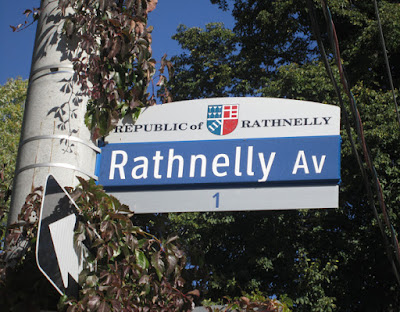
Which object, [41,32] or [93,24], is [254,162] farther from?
[41,32]

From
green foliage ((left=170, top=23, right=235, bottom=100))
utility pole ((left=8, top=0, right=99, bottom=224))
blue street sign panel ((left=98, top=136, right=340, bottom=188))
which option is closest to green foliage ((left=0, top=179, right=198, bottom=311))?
utility pole ((left=8, top=0, right=99, bottom=224))

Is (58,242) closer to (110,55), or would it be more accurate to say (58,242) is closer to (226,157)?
(226,157)

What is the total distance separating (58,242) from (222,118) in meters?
1.26

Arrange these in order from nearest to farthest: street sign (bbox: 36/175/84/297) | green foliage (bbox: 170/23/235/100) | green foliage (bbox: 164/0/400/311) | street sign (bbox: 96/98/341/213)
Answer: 1. street sign (bbox: 36/175/84/297)
2. street sign (bbox: 96/98/341/213)
3. green foliage (bbox: 164/0/400/311)
4. green foliage (bbox: 170/23/235/100)

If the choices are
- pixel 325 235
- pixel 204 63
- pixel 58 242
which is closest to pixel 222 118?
pixel 58 242

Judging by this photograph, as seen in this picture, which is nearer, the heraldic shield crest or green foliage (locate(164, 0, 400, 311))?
the heraldic shield crest

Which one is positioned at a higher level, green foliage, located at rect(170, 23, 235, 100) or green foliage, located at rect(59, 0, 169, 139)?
green foliage, located at rect(170, 23, 235, 100)

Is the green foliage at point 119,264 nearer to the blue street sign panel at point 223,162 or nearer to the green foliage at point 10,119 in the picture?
the blue street sign panel at point 223,162

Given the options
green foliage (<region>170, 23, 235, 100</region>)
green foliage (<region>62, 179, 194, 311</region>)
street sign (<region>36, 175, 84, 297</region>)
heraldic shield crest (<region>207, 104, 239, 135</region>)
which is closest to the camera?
street sign (<region>36, 175, 84, 297</region>)

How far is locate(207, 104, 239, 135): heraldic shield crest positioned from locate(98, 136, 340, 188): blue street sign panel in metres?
0.08

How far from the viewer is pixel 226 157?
3.48 m

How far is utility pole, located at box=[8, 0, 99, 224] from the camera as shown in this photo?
3.36 metres

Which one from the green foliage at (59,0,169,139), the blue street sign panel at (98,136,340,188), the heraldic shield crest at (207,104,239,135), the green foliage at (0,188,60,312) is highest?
the green foliage at (59,0,169,139)

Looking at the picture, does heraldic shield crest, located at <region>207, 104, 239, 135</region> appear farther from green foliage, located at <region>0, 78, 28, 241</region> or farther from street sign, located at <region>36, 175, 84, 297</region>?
green foliage, located at <region>0, 78, 28, 241</region>
